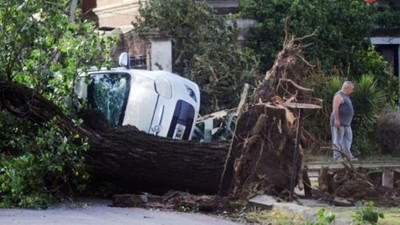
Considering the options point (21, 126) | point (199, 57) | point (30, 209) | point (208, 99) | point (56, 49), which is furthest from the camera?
point (199, 57)

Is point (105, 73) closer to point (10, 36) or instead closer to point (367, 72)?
point (10, 36)

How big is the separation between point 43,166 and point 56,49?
2.42m

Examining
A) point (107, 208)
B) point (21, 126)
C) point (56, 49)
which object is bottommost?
point (107, 208)

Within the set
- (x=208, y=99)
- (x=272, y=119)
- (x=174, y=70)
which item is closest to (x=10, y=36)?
(x=272, y=119)

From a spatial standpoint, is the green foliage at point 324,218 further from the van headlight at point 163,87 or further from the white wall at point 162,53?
the white wall at point 162,53

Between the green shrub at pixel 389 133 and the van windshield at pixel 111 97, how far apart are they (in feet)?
27.8

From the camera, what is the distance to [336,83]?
68.9ft

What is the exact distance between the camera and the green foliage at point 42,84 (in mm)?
12078

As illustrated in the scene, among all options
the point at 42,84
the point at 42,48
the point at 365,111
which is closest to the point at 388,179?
the point at 42,84

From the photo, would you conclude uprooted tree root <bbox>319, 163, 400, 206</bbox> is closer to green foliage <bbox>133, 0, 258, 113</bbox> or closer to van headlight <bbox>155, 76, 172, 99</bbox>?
van headlight <bbox>155, 76, 172, 99</bbox>

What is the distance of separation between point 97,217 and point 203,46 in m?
11.3

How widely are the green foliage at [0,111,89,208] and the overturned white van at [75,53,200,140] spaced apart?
5.55ft

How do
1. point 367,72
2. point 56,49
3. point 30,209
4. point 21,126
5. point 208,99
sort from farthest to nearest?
point 367,72 → point 208,99 → point 56,49 → point 21,126 → point 30,209

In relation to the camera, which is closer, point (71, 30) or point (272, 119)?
point (272, 119)
